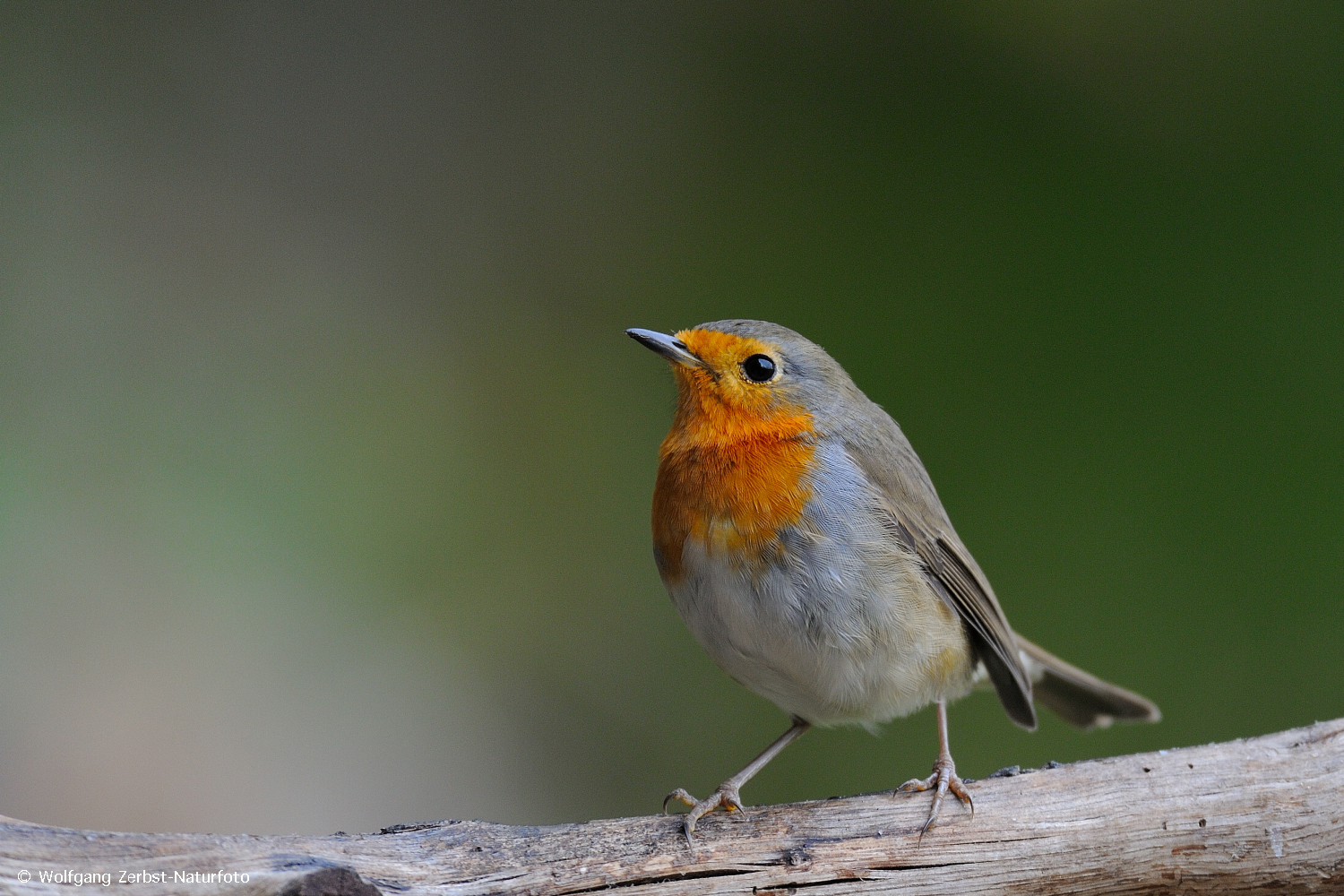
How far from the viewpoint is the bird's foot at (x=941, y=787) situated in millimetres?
2525

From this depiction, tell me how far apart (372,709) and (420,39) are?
336cm

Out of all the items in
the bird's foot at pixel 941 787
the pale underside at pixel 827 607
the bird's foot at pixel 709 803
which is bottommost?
the bird's foot at pixel 709 803

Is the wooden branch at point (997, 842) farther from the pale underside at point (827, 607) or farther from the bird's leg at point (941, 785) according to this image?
the pale underside at point (827, 607)

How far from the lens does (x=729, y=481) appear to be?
264 cm

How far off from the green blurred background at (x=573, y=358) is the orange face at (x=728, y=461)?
2.21 metres

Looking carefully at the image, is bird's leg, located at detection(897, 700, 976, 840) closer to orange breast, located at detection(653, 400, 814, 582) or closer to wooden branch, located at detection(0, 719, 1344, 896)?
wooden branch, located at detection(0, 719, 1344, 896)

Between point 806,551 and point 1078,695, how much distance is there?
167 centimetres

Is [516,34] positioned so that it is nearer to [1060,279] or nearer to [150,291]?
[150,291]

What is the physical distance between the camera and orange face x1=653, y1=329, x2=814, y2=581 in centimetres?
259

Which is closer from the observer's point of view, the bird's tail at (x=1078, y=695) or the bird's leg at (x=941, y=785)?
the bird's leg at (x=941, y=785)

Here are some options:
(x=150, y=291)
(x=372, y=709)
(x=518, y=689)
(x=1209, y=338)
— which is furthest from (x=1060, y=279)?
(x=150, y=291)

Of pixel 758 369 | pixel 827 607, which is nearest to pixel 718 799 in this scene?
pixel 827 607

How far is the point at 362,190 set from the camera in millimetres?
5148

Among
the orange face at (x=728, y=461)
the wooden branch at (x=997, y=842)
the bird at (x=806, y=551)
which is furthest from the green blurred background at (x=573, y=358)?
the orange face at (x=728, y=461)
